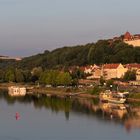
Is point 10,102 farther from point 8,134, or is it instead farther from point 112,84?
point 8,134

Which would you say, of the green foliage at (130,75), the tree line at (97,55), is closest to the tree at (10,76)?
the tree line at (97,55)

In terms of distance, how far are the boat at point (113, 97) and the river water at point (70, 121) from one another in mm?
393

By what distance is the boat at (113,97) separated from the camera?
70.5 feet

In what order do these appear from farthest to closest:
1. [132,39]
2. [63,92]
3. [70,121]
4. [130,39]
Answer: [130,39]
[132,39]
[63,92]
[70,121]

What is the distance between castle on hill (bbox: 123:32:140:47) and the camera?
4150cm

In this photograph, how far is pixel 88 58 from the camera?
4109cm

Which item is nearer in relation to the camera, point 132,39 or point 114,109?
point 114,109

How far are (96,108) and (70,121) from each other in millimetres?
3319

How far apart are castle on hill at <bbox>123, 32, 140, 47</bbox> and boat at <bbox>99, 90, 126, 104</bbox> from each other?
61.5 ft

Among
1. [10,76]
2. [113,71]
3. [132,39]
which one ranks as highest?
[132,39]

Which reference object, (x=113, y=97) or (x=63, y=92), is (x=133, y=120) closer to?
(x=113, y=97)

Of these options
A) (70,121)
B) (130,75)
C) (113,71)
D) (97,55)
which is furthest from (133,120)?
(97,55)

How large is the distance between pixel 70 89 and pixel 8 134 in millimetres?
14052

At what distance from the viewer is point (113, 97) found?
22500 millimetres
